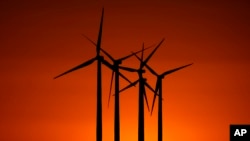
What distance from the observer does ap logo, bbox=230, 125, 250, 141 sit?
136 ft

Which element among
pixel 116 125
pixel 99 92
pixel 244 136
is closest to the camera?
pixel 244 136

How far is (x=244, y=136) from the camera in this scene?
41.5 m

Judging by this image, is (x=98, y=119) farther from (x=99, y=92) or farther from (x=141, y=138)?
(x=141, y=138)

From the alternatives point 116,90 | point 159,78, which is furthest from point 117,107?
point 159,78

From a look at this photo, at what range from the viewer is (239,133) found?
41469 millimetres

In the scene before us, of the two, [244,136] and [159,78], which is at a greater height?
[159,78]

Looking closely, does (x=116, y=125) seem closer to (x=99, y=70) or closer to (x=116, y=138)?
(x=116, y=138)

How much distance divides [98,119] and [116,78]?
3.74 meters

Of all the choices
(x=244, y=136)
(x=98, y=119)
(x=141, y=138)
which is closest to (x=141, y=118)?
(x=141, y=138)

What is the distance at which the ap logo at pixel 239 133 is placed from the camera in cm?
4131

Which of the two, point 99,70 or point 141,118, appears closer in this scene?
point 99,70

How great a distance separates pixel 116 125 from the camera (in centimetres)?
4816

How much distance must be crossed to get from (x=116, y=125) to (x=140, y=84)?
Answer: 379 centimetres

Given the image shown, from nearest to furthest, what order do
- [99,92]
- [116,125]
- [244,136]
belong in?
[244,136] → [99,92] → [116,125]
